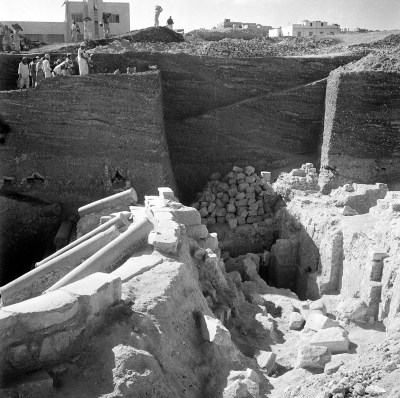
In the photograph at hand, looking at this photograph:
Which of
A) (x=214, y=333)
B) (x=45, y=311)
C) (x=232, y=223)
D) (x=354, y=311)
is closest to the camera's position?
(x=45, y=311)

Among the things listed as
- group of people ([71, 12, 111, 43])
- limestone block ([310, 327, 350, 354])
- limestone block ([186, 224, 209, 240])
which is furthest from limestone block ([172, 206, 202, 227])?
group of people ([71, 12, 111, 43])

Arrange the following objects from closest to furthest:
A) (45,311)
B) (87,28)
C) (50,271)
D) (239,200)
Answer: (45,311)
(50,271)
(239,200)
(87,28)

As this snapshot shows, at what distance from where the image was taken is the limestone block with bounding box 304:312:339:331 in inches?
293

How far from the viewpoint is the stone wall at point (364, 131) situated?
12430 millimetres

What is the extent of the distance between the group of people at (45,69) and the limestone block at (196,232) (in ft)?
18.7

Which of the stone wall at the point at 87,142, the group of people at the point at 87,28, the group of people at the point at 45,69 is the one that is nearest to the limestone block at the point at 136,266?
the stone wall at the point at 87,142

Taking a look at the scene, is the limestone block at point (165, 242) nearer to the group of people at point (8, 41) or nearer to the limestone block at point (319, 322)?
the limestone block at point (319, 322)

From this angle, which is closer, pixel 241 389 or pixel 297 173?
pixel 241 389

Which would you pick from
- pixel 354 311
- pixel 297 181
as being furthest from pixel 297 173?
pixel 354 311

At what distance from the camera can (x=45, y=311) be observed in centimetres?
448

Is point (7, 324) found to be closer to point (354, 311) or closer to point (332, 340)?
point (332, 340)

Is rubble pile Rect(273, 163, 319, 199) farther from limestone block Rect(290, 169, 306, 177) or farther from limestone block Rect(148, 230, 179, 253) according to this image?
limestone block Rect(148, 230, 179, 253)

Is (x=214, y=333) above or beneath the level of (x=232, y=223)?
above

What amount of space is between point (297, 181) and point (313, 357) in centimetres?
631
